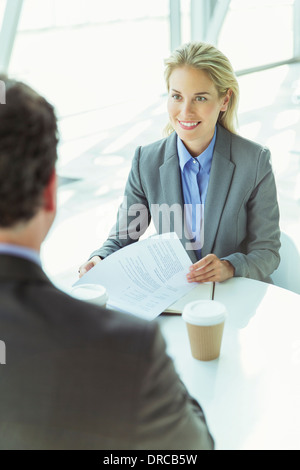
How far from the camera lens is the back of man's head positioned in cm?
64

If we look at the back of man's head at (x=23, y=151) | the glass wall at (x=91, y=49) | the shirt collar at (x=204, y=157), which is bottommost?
the glass wall at (x=91, y=49)

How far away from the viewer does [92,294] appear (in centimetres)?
129

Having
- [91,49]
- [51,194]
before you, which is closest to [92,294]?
[51,194]

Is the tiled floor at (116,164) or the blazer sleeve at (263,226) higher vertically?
the blazer sleeve at (263,226)

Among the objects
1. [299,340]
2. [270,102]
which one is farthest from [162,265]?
[270,102]

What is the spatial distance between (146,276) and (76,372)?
88 centimetres

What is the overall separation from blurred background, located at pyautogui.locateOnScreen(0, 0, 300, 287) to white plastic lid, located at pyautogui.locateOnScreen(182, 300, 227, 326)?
432 millimetres

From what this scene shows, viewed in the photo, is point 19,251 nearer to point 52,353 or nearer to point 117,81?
point 52,353

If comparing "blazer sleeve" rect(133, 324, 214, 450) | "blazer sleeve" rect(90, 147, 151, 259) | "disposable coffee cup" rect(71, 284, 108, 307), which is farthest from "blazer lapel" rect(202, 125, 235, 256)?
"blazer sleeve" rect(133, 324, 214, 450)

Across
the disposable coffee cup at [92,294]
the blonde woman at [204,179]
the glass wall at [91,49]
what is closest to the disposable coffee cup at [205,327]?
the disposable coffee cup at [92,294]

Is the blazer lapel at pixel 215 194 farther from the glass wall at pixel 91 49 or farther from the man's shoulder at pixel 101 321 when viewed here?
the glass wall at pixel 91 49

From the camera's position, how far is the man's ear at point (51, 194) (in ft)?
2.33

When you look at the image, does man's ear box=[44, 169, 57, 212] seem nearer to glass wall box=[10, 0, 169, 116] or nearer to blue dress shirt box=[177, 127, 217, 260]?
blue dress shirt box=[177, 127, 217, 260]

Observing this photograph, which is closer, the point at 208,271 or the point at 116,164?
the point at 208,271
